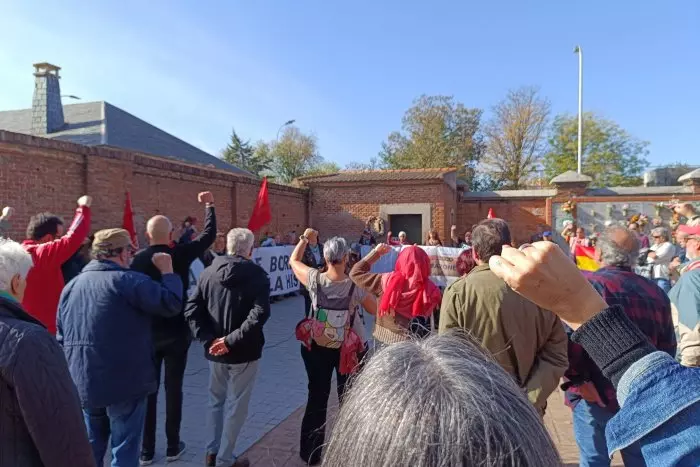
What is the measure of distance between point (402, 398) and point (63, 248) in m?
3.63

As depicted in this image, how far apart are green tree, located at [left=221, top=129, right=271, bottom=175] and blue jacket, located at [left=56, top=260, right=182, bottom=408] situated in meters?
46.4

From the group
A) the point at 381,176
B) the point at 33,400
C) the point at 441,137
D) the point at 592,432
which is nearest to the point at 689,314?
the point at 592,432

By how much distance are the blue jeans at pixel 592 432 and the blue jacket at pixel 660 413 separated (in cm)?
210

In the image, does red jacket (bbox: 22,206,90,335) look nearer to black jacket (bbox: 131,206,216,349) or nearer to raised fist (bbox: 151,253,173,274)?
black jacket (bbox: 131,206,216,349)

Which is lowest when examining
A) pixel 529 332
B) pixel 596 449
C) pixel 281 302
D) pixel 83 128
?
pixel 281 302

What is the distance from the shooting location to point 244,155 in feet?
165

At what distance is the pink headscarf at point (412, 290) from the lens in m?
3.51

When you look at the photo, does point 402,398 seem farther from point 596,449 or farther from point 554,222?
point 554,222

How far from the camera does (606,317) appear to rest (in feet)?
3.43

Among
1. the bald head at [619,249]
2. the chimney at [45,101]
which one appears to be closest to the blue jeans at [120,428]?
the bald head at [619,249]

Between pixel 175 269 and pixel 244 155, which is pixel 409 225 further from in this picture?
pixel 244 155

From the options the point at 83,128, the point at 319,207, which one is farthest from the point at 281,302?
the point at 83,128

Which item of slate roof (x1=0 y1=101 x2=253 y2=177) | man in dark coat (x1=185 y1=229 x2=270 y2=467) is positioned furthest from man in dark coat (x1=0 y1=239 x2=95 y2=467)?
slate roof (x1=0 y1=101 x2=253 y2=177)

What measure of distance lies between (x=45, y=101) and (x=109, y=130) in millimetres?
3150
